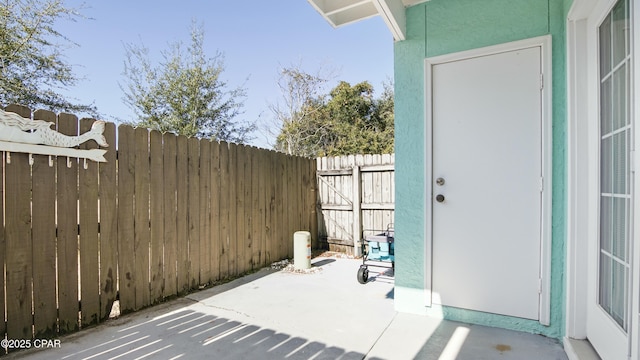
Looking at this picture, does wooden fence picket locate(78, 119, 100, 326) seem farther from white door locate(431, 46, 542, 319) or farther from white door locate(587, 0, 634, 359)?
white door locate(587, 0, 634, 359)

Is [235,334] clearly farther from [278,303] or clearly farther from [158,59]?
[158,59]

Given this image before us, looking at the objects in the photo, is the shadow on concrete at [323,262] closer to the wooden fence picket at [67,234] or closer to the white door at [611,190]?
the wooden fence picket at [67,234]

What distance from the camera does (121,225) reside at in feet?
9.16

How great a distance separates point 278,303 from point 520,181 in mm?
2441

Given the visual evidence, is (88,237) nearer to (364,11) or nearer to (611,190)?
(364,11)

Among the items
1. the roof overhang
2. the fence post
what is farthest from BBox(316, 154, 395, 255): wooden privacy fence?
the roof overhang

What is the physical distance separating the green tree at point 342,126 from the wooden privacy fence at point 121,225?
664cm

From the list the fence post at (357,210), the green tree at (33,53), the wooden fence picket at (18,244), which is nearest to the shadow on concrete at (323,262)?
the fence post at (357,210)

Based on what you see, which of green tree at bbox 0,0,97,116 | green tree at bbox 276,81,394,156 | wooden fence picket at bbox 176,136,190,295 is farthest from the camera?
green tree at bbox 276,81,394,156

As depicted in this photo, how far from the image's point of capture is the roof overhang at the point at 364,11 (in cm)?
245

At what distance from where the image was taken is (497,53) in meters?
2.47

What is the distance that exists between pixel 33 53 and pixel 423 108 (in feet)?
26.4

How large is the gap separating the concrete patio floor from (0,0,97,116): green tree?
6.26 m

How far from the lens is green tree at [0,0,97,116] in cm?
594
